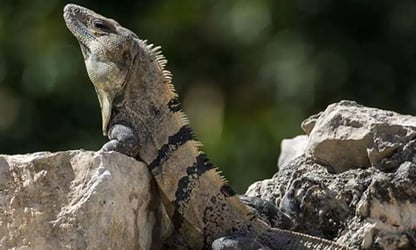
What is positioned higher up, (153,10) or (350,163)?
(350,163)

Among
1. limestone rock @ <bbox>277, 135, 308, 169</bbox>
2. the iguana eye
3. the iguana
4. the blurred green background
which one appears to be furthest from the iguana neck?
the blurred green background

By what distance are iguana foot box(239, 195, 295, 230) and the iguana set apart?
13cm

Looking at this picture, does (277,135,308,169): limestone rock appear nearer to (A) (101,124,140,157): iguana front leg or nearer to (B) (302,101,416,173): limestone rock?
(B) (302,101,416,173): limestone rock

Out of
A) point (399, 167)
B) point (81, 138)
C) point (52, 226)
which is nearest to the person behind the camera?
point (52, 226)

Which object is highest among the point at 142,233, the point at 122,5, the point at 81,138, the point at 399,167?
the point at 399,167

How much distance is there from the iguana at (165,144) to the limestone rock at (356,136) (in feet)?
1.62

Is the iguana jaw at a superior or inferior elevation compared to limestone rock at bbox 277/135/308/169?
superior

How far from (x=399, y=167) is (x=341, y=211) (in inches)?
12.7

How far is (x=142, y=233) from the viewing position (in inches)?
232

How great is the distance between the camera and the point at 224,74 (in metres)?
13.1

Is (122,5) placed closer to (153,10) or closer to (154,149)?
(153,10)

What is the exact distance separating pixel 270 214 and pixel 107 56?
1052mm

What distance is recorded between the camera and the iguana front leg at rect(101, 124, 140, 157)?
616 centimetres

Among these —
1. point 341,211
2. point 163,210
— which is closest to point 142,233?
point 163,210
